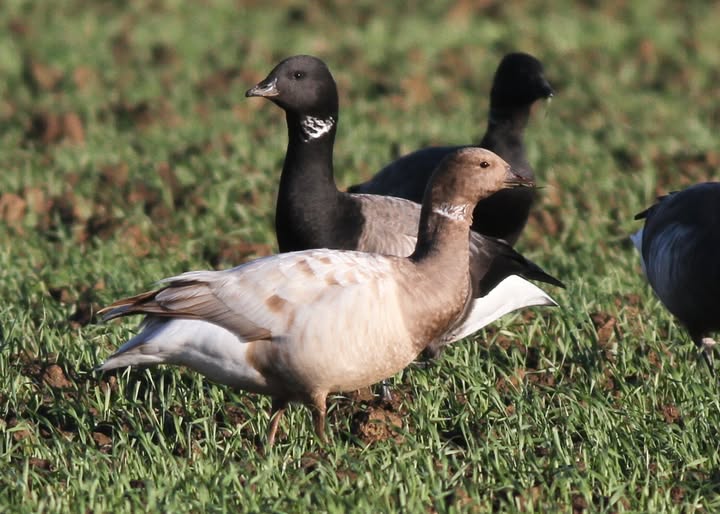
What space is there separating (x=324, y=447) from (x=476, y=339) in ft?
5.66

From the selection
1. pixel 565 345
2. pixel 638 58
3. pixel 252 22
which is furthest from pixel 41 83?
pixel 565 345

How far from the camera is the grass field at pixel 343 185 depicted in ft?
17.5

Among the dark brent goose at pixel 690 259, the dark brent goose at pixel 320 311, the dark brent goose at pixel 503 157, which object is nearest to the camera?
the dark brent goose at pixel 320 311

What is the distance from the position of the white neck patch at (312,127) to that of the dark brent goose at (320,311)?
142cm

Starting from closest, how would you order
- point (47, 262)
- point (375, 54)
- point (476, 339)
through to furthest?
point (476, 339) < point (47, 262) < point (375, 54)

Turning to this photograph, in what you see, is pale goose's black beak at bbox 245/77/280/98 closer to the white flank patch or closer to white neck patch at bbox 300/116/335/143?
white neck patch at bbox 300/116/335/143

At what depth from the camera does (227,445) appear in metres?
5.72

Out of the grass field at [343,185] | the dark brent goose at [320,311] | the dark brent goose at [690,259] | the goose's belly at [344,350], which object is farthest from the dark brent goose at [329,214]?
the goose's belly at [344,350]

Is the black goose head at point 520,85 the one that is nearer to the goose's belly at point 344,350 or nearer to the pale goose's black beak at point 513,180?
the pale goose's black beak at point 513,180

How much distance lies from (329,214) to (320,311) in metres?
1.53

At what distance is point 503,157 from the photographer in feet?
26.9

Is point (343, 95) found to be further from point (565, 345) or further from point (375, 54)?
point (565, 345)

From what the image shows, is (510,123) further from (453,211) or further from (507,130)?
(453,211)

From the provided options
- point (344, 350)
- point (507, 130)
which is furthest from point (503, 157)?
point (344, 350)
